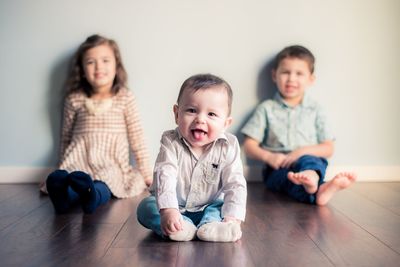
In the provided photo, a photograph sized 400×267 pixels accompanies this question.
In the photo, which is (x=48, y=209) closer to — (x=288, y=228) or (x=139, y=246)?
(x=139, y=246)

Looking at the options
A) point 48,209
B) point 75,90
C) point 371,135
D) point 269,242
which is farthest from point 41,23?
point 371,135

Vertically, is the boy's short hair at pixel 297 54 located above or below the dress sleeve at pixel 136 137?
above

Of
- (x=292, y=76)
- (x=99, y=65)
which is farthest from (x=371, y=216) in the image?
(x=99, y=65)

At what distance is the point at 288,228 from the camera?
4.25ft

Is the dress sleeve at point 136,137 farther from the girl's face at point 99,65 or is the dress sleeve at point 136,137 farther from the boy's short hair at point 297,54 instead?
the boy's short hair at point 297,54

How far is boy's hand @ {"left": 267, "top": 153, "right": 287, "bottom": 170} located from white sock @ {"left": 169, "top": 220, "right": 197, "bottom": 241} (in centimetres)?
86

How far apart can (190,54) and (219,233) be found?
1.15 m

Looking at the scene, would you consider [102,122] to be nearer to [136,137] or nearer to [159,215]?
[136,137]

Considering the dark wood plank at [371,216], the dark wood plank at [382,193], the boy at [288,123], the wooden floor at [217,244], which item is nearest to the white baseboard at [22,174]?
the wooden floor at [217,244]

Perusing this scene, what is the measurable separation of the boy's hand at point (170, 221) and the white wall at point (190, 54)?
100 cm

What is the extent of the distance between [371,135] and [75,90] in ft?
4.80

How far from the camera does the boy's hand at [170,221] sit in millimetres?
1114

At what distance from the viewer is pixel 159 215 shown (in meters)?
1.21

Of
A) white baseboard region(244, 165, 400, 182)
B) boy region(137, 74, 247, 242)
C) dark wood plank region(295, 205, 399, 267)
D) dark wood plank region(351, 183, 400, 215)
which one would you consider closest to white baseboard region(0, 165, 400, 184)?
white baseboard region(244, 165, 400, 182)
